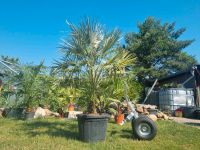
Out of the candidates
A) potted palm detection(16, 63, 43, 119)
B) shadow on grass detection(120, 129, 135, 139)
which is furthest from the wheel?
potted palm detection(16, 63, 43, 119)

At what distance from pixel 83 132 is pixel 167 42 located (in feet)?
81.3

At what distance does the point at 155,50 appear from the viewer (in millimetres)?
29516

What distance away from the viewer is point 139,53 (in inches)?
1160

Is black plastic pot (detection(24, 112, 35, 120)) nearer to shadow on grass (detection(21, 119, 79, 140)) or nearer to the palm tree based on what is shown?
shadow on grass (detection(21, 119, 79, 140))

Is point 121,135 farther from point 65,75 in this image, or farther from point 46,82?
point 46,82

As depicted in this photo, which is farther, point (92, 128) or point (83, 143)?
point (92, 128)

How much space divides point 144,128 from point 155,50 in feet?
74.8

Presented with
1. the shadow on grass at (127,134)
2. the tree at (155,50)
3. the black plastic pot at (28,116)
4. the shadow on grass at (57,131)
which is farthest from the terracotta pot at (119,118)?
the tree at (155,50)

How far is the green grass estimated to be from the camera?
21.7 ft

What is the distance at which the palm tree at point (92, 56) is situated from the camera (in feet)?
25.3

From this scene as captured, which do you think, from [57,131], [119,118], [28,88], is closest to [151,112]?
[119,118]

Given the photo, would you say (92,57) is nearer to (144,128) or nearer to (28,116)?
(144,128)

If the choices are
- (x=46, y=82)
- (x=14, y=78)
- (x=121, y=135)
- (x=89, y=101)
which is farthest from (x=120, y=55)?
(x=14, y=78)

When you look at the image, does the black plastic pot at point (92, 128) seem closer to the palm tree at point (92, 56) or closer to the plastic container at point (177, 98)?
the palm tree at point (92, 56)
